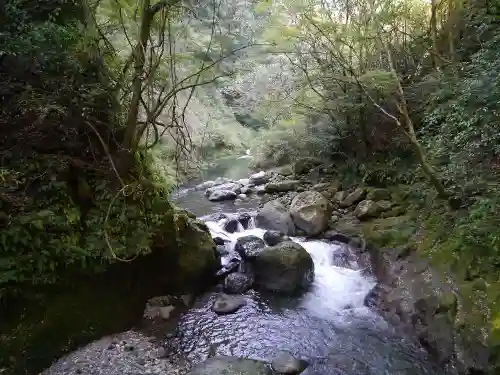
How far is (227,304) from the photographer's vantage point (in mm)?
6234

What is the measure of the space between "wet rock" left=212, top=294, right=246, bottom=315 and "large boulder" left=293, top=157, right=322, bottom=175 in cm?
737

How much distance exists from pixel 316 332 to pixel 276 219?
3.99m

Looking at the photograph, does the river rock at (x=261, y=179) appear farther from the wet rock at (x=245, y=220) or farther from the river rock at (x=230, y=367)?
the river rock at (x=230, y=367)

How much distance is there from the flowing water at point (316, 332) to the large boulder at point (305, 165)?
20.3ft

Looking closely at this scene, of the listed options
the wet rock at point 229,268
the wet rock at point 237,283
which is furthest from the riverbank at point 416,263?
the wet rock at point 237,283

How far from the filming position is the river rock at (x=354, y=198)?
952 centimetres

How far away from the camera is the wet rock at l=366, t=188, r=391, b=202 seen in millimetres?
8867

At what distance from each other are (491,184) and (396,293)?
2.20m

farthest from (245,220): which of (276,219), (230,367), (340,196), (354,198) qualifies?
(230,367)

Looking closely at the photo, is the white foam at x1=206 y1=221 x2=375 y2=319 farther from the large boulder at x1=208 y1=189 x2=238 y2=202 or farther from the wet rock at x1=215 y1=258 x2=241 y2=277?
the large boulder at x1=208 y1=189 x2=238 y2=202

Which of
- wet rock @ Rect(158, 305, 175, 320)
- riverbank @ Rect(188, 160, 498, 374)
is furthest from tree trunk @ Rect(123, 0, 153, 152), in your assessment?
riverbank @ Rect(188, 160, 498, 374)

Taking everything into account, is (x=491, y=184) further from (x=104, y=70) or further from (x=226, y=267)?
(x=104, y=70)

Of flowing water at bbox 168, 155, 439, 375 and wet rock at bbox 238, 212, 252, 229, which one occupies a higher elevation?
wet rock at bbox 238, 212, 252, 229

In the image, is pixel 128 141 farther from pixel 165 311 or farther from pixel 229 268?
pixel 229 268
